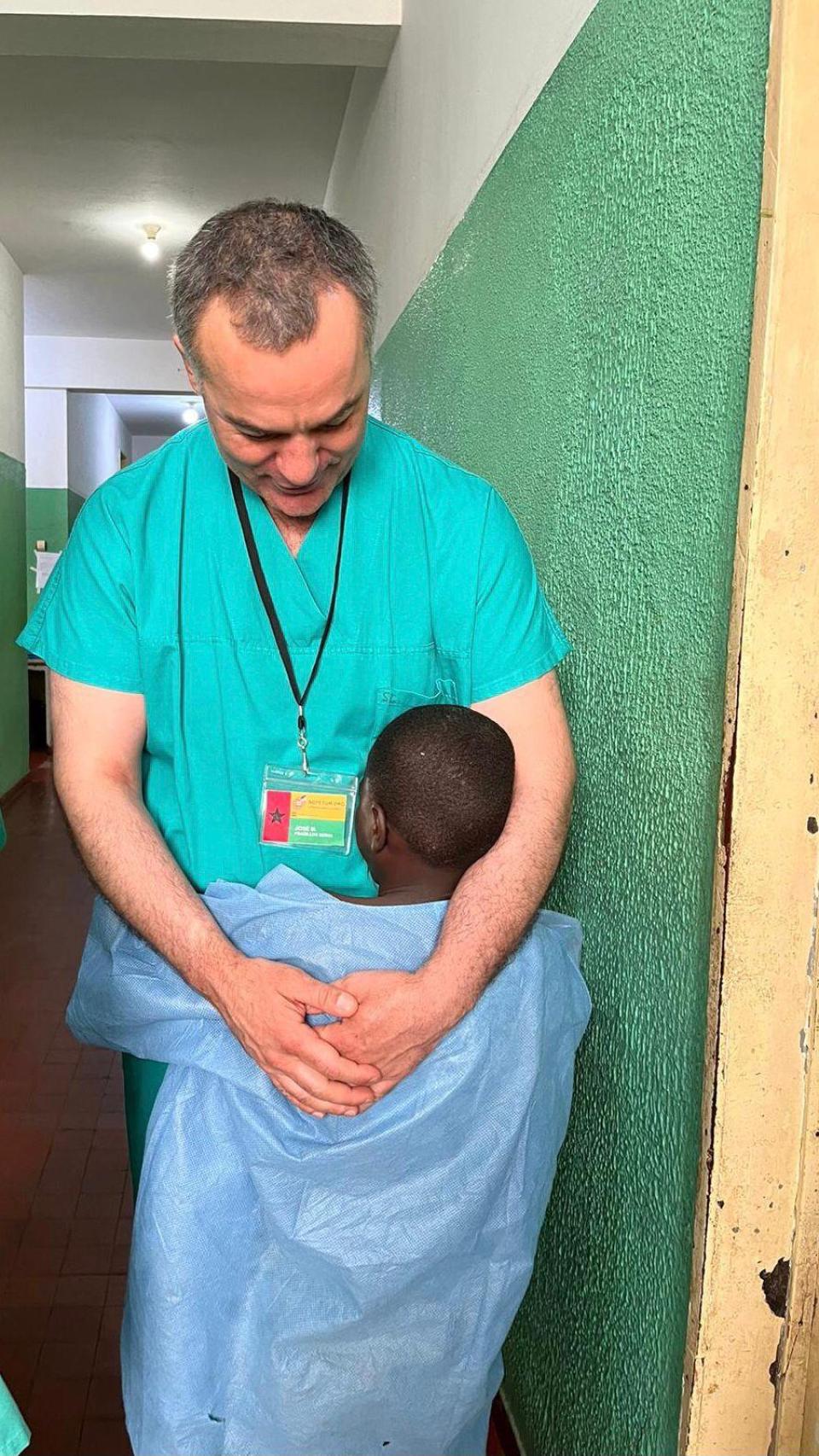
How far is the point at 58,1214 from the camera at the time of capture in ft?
8.00

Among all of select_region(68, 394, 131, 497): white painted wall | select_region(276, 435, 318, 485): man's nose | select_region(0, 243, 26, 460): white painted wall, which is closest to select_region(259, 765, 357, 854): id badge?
select_region(276, 435, 318, 485): man's nose

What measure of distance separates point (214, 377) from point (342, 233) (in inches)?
8.1

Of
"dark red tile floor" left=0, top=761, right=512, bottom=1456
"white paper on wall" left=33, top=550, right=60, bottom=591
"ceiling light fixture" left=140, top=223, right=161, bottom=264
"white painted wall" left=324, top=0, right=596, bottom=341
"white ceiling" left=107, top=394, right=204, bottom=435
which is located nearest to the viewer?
"white painted wall" left=324, top=0, right=596, bottom=341

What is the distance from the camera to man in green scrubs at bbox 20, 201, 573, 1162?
126 cm

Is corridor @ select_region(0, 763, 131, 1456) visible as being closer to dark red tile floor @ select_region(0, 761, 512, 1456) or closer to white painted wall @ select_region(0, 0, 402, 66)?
dark red tile floor @ select_region(0, 761, 512, 1456)

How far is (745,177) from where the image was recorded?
958 millimetres

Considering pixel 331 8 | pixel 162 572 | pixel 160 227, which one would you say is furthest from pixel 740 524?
pixel 160 227

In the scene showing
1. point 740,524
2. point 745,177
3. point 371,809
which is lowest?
point 371,809

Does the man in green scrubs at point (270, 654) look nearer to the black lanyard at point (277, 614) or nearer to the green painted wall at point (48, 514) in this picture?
the black lanyard at point (277, 614)

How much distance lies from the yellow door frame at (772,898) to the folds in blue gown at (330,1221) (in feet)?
0.88

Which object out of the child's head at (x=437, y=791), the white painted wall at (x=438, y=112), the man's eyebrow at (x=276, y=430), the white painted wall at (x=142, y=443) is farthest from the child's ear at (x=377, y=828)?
the white painted wall at (x=142, y=443)

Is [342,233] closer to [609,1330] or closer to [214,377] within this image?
[214,377]

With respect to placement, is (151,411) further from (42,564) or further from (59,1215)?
(59,1215)

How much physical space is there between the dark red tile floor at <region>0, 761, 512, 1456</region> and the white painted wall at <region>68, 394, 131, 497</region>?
22.5 ft
